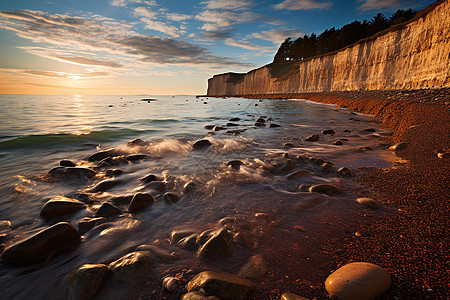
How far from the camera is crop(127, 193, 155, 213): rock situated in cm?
318

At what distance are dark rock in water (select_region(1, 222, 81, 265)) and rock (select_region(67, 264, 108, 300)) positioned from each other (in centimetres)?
61

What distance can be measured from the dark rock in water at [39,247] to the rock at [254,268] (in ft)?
6.90

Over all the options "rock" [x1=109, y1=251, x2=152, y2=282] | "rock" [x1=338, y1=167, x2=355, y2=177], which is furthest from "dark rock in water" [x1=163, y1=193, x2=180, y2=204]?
"rock" [x1=338, y1=167, x2=355, y2=177]

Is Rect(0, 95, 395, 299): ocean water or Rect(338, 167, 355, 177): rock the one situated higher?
Rect(338, 167, 355, 177): rock

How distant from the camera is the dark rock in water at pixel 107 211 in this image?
3012 mm

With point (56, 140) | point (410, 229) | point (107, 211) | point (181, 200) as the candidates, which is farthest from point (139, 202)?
point (56, 140)

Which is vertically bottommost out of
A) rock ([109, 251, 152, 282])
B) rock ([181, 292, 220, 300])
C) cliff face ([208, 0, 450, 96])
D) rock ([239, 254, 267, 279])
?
rock ([109, 251, 152, 282])

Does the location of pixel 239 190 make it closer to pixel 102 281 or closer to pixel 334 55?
pixel 102 281

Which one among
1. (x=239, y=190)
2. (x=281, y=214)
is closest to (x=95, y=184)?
(x=239, y=190)

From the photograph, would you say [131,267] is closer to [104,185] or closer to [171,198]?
[171,198]

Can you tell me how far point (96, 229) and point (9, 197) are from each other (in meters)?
2.57

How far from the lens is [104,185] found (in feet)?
13.4

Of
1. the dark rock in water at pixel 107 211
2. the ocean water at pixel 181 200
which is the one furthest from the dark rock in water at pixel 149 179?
the dark rock in water at pixel 107 211

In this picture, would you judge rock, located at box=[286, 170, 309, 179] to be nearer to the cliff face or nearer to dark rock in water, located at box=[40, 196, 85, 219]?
dark rock in water, located at box=[40, 196, 85, 219]
